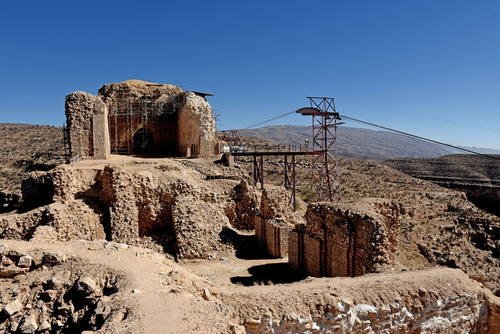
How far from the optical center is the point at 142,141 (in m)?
30.0

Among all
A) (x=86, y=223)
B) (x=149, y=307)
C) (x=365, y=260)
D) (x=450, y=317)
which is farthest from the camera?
(x=86, y=223)

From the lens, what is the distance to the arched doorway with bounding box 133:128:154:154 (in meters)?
29.8

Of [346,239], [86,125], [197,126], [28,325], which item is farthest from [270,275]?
[197,126]

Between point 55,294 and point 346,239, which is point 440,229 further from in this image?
point 55,294

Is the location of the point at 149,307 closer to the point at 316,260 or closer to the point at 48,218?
the point at 316,260

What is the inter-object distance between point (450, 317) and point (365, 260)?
3202 millimetres

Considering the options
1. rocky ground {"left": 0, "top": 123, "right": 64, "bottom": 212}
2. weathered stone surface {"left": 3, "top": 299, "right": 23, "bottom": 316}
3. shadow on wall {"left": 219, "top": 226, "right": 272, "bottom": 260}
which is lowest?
shadow on wall {"left": 219, "top": 226, "right": 272, "bottom": 260}

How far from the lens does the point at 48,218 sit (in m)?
15.3

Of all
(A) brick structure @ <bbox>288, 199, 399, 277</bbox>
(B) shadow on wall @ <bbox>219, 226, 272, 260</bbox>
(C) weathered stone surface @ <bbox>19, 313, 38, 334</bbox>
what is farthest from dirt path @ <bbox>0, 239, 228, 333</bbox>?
(B) shadow on wall @ <bbox>219, 226, 272, 260</bbox>

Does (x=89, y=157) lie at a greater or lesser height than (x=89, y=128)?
lesser

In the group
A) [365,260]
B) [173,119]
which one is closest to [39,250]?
[365,260]

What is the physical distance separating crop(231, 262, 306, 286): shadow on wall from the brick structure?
430 mm

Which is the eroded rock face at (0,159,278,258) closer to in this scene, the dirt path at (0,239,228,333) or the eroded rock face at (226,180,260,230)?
the eroded rock face at (226,180,260,230)

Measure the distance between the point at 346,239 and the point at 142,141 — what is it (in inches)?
839
